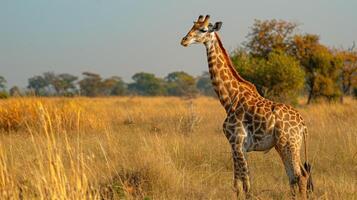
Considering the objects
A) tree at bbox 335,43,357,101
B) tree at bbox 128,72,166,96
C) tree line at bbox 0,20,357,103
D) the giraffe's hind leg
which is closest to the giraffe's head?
the giraffe's hind leg

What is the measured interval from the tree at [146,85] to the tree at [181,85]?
1.15m

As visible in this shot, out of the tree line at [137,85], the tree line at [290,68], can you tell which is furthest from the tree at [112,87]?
the tree line at [290,68]

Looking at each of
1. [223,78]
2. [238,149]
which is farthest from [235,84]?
[238,149]

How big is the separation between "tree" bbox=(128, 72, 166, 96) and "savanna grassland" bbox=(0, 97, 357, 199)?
164 feet

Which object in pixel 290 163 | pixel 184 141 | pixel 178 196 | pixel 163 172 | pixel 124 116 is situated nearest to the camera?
pixel 290 163

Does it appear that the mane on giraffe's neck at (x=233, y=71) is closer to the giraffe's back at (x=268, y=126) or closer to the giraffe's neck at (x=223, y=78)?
the giraffe's neck at (x=223, y=78)

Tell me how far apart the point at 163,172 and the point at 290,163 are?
1755 mm

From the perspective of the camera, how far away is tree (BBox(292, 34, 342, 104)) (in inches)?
1082

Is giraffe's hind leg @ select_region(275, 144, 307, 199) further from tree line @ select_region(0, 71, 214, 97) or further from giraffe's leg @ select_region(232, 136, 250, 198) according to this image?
tree line @ select_region(0, 71, 214, 97)

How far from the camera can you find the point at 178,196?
661 centimetres

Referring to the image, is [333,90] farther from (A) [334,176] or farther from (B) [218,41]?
(B) [218,41]

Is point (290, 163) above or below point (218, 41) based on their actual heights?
below

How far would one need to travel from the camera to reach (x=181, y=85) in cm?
5922

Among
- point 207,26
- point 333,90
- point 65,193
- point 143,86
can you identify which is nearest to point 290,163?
point 207,26
